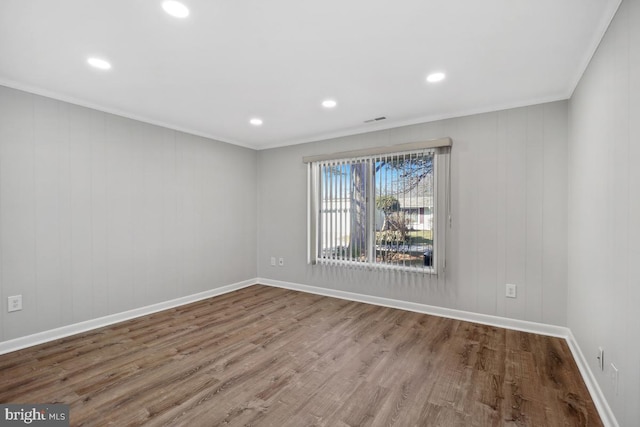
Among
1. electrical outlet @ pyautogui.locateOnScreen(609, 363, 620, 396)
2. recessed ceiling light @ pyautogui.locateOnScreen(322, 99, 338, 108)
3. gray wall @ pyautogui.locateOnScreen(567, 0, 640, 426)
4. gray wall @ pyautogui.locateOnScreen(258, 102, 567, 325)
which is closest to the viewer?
gray wall @ pyautogui.locateOnScreen(567, 0, 640, 426)

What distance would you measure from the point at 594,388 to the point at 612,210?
122 cm

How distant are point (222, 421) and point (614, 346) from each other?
90.0 inches

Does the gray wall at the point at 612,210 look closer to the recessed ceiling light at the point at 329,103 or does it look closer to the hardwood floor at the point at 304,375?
the hardwood floor at the point at 304,375

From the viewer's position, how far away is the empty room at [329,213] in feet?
5.80

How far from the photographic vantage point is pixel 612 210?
1716 mm

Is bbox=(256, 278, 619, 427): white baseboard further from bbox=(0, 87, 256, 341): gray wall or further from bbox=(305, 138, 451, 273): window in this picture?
bbox=(0, 87, 256, 341): gray wall

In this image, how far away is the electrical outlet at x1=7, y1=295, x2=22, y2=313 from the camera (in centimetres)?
261

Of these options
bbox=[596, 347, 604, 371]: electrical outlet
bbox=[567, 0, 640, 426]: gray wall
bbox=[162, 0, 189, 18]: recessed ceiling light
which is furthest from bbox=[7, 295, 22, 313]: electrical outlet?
bbox=[596, 347, 604, 371]: electrical outlet

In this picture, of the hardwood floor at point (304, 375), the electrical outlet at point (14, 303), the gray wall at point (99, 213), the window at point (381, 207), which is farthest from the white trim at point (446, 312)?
the electrical outlet at point (14, 303)

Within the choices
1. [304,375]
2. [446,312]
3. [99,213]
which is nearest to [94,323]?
[99,213]

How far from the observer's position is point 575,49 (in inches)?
82.8

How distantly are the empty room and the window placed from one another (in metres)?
0.03

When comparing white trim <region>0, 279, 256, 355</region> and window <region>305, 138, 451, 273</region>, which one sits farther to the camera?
window <region>305, 138, 451, 273</region>

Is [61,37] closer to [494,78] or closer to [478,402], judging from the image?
[494,78]
